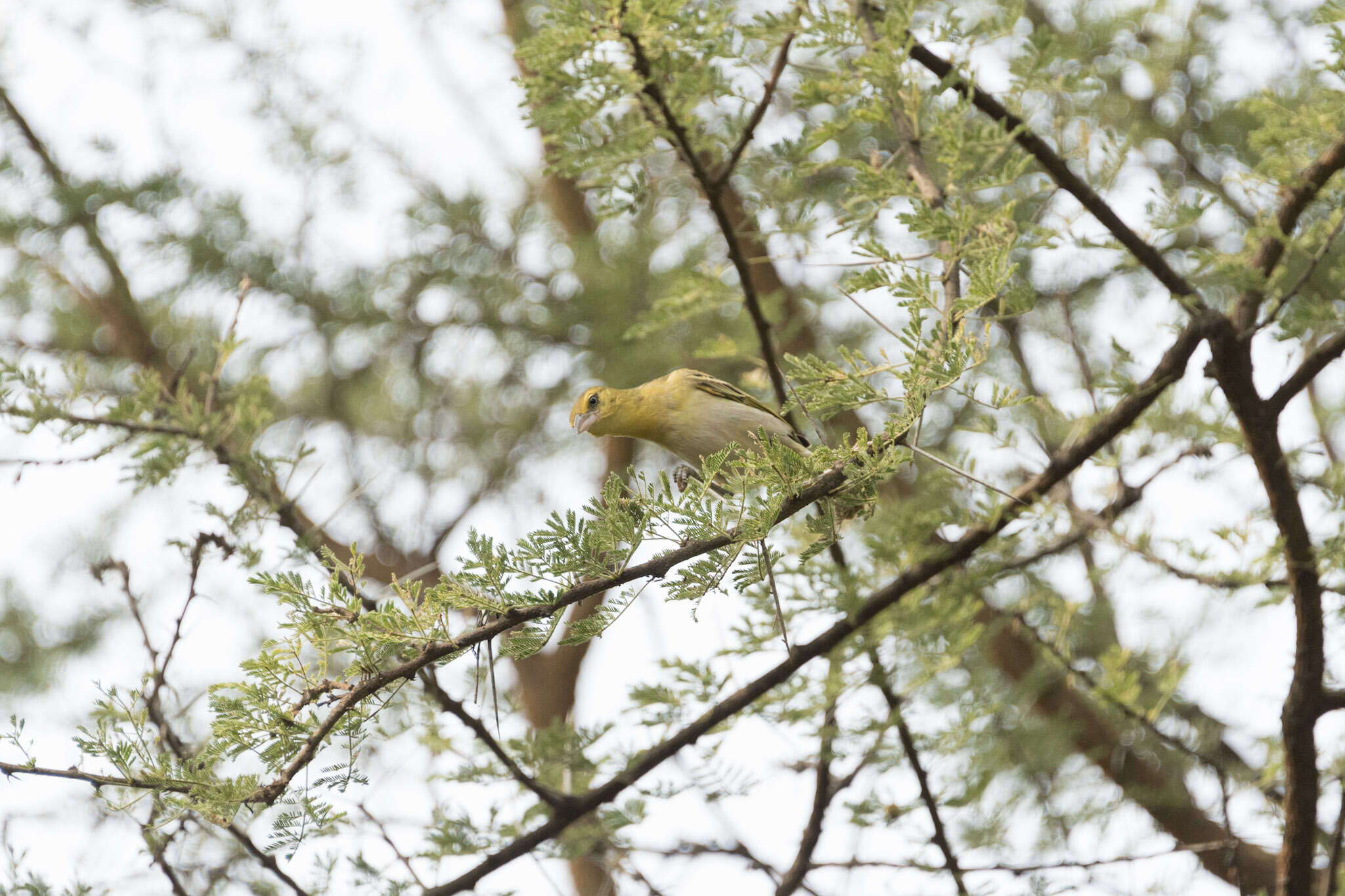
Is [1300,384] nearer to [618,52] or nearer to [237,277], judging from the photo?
[618,52]

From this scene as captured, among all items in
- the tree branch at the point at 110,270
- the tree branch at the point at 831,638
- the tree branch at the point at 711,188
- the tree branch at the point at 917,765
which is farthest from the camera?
the tree branch at the point at 110,270

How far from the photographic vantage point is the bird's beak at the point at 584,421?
4.01 metres

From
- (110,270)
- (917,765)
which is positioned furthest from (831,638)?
(110,270)

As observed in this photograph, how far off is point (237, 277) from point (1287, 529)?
4988 millimetres

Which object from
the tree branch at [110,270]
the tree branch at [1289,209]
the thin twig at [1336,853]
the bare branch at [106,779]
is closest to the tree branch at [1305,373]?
the tree branch at [1289,209]

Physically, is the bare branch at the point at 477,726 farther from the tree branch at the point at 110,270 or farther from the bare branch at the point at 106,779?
the tree branch at the point at 110,270

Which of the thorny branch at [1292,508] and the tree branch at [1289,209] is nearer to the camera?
the tree branch at [1289,209]

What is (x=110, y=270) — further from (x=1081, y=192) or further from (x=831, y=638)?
(x=1081, y=192)

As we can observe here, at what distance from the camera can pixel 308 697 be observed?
1.81m

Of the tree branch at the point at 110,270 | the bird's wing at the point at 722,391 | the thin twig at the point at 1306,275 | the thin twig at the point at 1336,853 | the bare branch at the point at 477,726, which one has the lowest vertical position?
the thin twig at the point at 1336,853

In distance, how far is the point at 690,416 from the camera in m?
3.64

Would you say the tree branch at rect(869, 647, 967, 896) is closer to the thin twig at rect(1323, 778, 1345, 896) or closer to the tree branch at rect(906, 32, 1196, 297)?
the thin twig at rect(1323, 778, 1345, 896)

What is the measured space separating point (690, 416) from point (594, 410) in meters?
0.52

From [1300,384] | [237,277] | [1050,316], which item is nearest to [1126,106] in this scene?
[1050,316]
